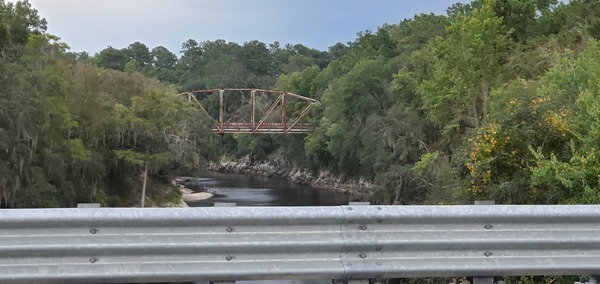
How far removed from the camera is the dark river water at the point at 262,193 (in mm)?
57250

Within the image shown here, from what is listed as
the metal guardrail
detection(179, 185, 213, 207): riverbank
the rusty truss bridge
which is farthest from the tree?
the rusty truss bridge

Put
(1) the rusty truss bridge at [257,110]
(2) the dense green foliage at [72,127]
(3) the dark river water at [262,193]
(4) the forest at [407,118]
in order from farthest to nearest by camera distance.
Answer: (1) the rusty truss bridge at [257,110], (3) the dark river water at [262,193], (2) the dense green foliage at [72,127], (4) the forest at [407,118]

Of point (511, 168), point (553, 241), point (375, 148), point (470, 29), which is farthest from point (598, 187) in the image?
point (375, 148)

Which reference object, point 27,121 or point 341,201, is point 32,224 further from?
point 341,201

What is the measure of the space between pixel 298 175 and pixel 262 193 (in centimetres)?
1796

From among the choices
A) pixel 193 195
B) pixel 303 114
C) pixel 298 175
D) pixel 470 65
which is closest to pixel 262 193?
pixel 193 195

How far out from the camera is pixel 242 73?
129250 millimetres

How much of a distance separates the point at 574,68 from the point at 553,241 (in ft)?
39.0

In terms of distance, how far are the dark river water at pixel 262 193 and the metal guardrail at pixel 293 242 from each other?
4770 centimetres

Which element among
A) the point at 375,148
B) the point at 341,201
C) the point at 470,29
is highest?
the point at 470,29

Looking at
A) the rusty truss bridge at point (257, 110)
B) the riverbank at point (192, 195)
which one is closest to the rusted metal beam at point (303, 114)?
the rusty truss bridge at point (257, 110)

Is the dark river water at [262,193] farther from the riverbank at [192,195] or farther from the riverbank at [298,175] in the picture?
the riverbank at [298,175]

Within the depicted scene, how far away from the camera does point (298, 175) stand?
271 ft

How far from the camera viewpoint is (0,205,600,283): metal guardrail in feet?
12.8
